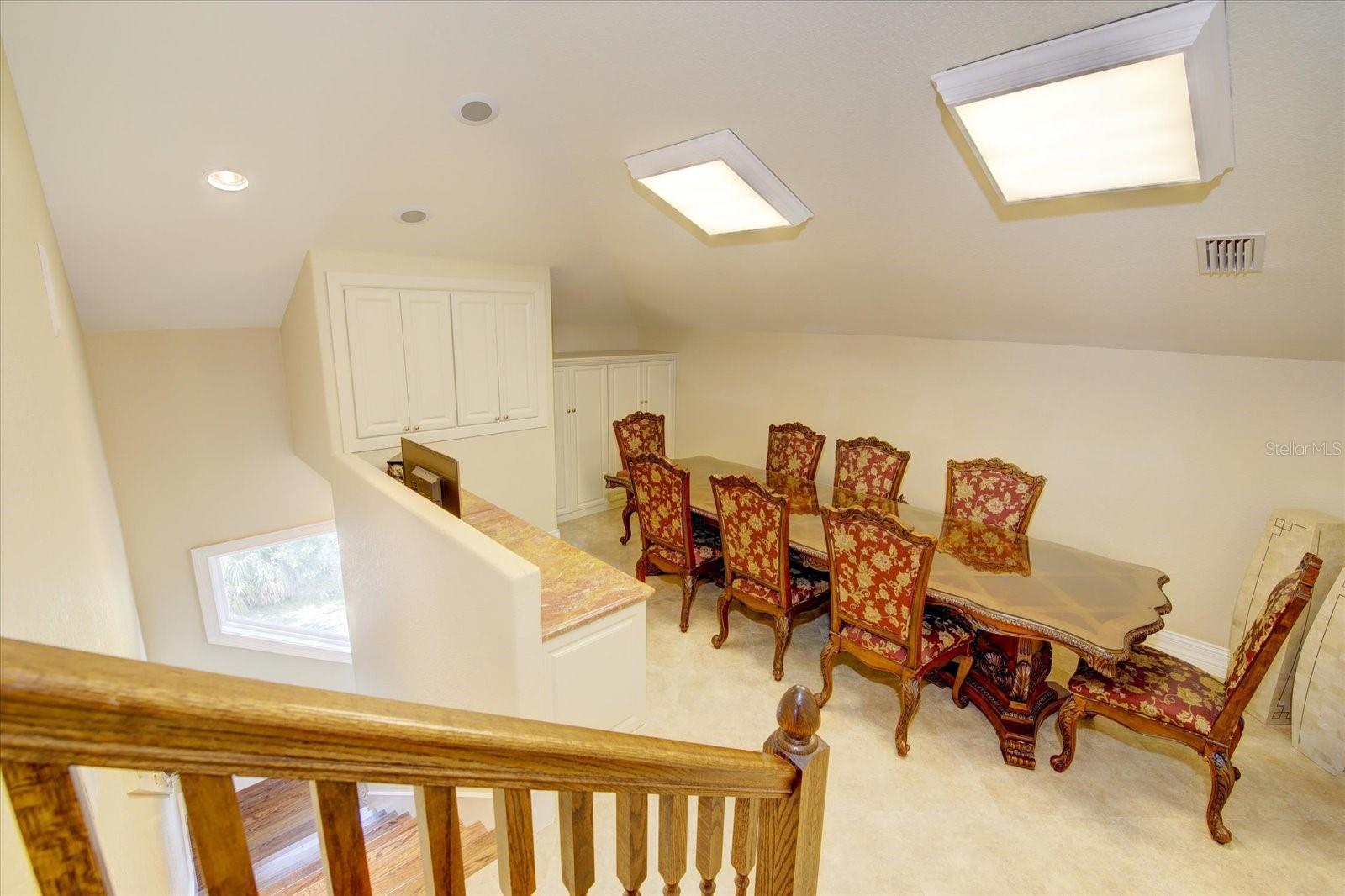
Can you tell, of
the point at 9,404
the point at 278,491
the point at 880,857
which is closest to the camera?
the point at 9,404

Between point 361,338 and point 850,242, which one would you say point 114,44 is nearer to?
point 361,338

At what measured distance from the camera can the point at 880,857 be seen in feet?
6.80

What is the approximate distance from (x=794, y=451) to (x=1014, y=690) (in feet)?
6.82

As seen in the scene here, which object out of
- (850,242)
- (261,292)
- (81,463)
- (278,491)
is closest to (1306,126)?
(850,242)

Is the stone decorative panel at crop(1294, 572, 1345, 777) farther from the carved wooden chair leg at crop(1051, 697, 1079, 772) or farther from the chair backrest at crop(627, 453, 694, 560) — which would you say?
the chair backrest at crop(627, 453, 694, 560)

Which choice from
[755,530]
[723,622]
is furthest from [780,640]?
[755,530]

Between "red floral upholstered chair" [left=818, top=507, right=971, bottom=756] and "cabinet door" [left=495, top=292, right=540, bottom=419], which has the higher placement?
"cabinet door" [left=495, top=292, right=540, bottom=419]

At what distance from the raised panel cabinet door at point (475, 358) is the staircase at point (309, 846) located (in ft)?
7.36

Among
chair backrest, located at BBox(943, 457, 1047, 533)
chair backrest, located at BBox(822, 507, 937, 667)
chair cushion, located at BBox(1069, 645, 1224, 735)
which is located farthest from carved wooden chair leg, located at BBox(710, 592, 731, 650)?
chair cushion, located at BBox(1069, 645, 1224, 735)

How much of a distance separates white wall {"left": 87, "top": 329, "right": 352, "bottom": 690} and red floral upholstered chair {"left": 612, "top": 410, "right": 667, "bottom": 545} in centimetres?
231

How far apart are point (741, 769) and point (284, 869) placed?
11.0 ft

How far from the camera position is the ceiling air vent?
215 cm

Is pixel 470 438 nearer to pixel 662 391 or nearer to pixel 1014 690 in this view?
pixel 662 391

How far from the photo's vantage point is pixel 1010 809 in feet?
7.43
